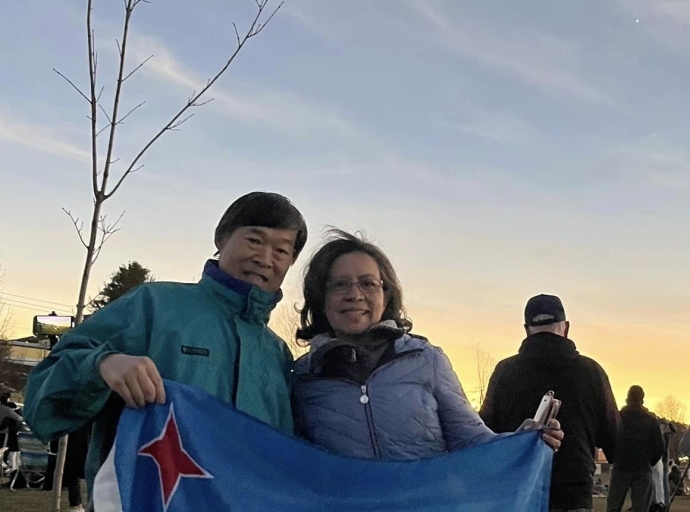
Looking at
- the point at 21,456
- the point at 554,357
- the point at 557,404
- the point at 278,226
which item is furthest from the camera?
the point at 21,456

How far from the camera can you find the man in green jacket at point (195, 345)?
8.42 ft

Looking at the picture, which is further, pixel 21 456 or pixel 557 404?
pixel 21 456

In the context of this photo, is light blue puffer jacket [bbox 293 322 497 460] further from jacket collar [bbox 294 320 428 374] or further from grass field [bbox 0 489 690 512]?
grass field [bbox 0 489 690 512]

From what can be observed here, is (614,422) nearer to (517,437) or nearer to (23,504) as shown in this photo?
(517,437)

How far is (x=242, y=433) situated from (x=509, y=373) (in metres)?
2.99

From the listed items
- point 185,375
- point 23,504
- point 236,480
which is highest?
point 185,375

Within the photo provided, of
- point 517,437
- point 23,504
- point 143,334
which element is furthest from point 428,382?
point 23,504

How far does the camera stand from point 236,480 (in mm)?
2736

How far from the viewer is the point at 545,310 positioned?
5340 mm

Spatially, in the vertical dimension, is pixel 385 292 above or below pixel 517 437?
above

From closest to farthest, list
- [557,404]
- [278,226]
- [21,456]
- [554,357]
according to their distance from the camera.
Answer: [278,226] → [557,404] → [554,357] → [21,456]

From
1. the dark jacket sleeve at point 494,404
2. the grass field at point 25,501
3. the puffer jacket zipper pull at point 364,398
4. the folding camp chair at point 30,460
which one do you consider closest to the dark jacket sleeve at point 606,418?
the dark jacket sleeve at point 494,404

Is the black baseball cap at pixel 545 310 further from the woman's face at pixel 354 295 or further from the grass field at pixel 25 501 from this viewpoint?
the grass field at pixel 25 501

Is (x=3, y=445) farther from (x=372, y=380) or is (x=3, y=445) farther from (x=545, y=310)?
(x=372, y=380)
